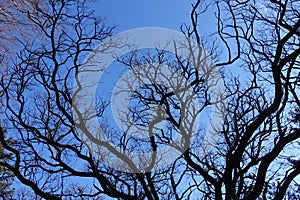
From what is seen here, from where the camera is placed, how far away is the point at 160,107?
1016cm

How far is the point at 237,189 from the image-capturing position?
10000 mm

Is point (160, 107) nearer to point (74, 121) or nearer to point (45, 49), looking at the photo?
point (74, 121)

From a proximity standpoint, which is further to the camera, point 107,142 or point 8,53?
point 107,142

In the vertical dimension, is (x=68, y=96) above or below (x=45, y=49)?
below

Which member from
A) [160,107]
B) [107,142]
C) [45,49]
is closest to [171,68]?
[160,107]

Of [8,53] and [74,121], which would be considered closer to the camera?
[8,53]

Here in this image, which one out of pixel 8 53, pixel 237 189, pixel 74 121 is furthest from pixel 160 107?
pixel 8 53

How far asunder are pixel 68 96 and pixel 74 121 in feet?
2.40

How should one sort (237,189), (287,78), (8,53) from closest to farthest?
(8,53) < (287,78) < (237,189)

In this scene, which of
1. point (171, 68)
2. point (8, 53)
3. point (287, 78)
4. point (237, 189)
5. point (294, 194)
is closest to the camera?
point (8, 53)

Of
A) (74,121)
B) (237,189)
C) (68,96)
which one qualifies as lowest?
(237,189)

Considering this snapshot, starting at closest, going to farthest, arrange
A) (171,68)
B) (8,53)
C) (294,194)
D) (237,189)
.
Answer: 1. (8,53)
2. (237,189)
3. (171,68)
4. (294,194)

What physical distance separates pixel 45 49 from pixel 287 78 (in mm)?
6445

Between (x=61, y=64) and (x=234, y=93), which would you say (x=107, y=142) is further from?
(x=234, y=93)
